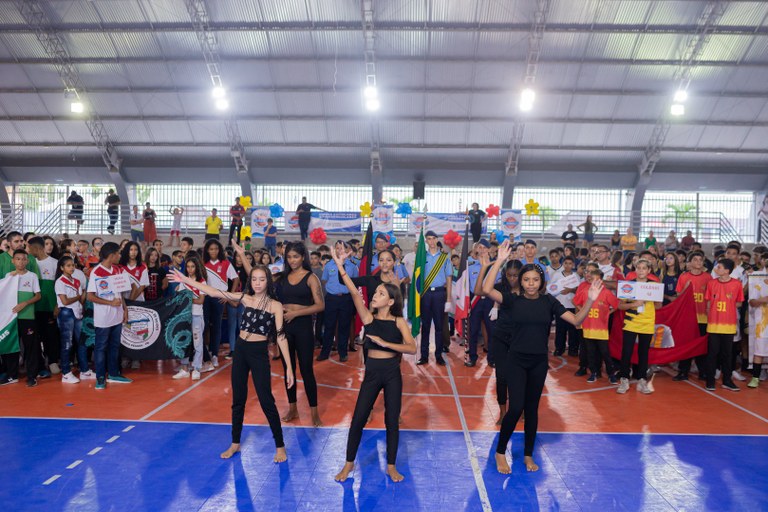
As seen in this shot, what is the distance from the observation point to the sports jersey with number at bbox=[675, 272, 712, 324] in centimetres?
908

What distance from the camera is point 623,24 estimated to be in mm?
19547

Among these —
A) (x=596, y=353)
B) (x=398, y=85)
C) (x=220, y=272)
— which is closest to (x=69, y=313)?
(x=220, y=272)

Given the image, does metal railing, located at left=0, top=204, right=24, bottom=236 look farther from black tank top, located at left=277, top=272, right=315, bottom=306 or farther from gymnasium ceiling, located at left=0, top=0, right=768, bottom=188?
black tank top, located at left=277, top=272, right=315, bottom=306

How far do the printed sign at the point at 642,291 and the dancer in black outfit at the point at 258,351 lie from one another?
5.19 meters

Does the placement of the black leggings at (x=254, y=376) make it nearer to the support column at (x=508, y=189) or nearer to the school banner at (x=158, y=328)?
the school banner at (x=158, y=328)

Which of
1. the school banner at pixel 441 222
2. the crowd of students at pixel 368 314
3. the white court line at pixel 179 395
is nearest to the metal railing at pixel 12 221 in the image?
the crowd of students at pixel 368 314

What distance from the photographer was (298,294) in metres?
6.23

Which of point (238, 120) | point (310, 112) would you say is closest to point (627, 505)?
point (310, 112)

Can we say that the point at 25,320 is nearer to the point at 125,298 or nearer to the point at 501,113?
the point at 125,298

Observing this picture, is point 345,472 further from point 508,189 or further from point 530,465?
point 508,189

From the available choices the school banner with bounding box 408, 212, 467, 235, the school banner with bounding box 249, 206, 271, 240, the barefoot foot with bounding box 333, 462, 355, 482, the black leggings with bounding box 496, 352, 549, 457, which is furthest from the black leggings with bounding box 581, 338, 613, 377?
the school banner with bounding box 249, 206, 271, 240

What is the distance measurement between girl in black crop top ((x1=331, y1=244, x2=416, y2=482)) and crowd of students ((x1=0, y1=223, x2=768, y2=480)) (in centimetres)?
1

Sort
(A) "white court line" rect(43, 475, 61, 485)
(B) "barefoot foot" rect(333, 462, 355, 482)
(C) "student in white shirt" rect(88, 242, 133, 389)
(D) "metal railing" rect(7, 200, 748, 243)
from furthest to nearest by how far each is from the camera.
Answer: (D) "metal railing" rect(7, 200, 748, 243) → (C) "student in white shirt" rect(88, 242, 133, 389) → (B) "barefoot foot" rect(333, 462, 355, 482) → (A) "white court line" rect(43, 475, 61, 485)

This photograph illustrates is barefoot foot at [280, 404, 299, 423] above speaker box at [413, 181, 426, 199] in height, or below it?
below
